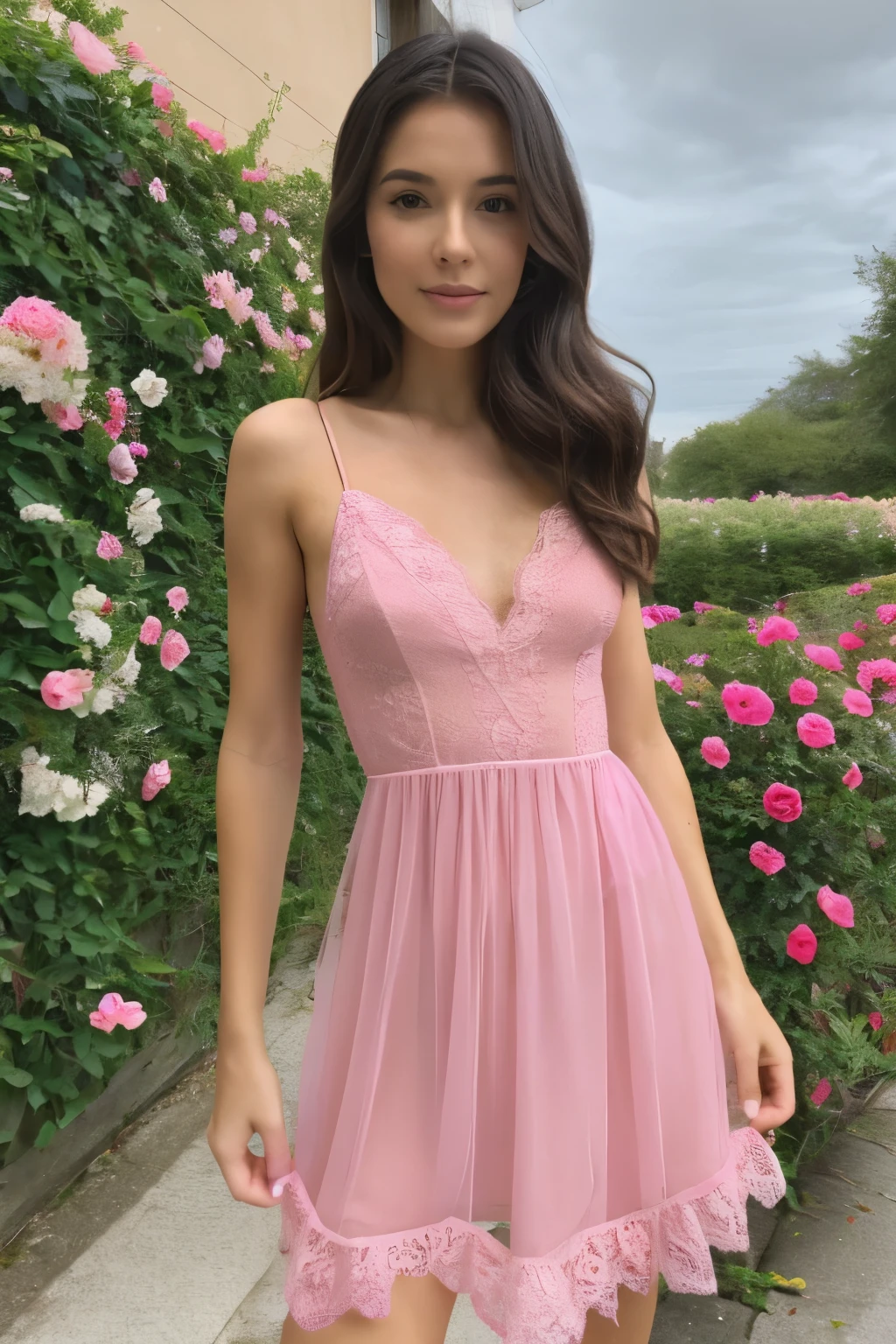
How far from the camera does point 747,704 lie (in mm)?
2014

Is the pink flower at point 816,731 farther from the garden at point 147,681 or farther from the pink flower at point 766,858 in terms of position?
the pink flower at point 766,858

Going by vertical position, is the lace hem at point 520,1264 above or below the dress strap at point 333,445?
below

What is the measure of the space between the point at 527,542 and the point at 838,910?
125 cm

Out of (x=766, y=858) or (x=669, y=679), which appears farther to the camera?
(x=669, y=679)

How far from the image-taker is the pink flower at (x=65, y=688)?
1.79 m

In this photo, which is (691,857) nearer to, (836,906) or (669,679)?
(836,906)

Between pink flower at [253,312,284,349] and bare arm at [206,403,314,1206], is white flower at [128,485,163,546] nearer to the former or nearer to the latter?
pink flower at [253,312,284,349]

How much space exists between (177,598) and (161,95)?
1.22 meters

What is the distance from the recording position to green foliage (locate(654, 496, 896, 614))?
4.31 meters

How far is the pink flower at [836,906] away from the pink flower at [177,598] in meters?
1.63

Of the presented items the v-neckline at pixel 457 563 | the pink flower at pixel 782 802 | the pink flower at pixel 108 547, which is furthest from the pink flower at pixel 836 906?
the pink flower at pixel 108 547

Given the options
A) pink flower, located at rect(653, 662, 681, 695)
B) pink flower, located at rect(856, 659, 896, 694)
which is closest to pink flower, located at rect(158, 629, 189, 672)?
pink flower, located at rect(653, 662, 681, 695)

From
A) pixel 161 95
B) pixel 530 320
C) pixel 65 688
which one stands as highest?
pixel 161 95

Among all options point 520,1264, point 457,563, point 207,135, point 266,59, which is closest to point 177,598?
point 207,135
